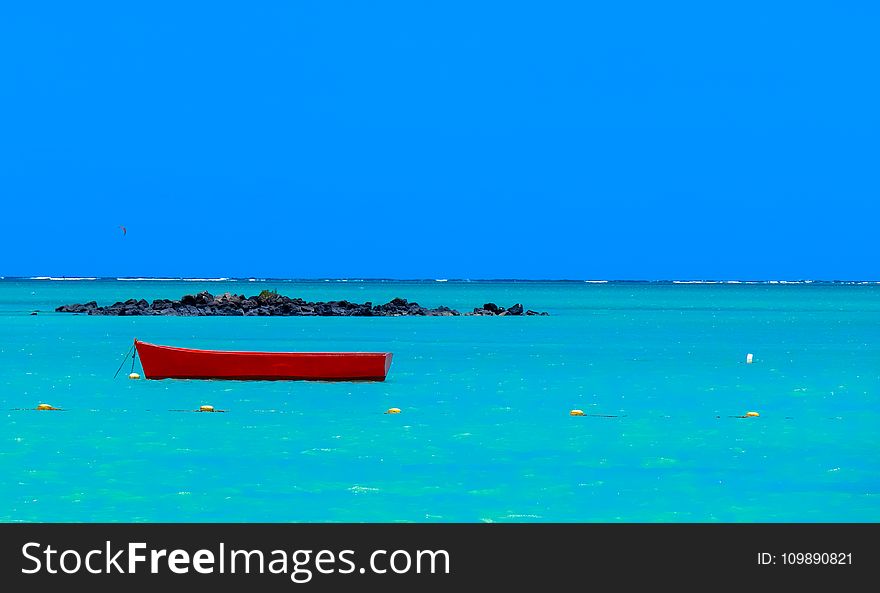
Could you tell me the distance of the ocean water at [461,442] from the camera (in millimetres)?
18047

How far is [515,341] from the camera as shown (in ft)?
199

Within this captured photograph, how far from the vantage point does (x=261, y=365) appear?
3666 cm

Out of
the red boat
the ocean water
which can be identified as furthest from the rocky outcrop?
the red boat

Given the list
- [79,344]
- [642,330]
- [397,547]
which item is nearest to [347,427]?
[397,547]

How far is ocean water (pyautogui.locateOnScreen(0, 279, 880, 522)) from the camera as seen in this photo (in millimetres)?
18047

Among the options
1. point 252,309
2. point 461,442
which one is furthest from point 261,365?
point 252,309

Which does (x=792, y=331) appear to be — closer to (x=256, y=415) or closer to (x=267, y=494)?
(x=256, y=415)

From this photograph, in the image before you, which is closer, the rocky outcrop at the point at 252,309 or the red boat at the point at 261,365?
the red boat at the point at 261,365

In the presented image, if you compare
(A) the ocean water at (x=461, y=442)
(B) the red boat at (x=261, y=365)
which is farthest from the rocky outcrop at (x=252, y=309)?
(B) the red boat at (x=261, y=365)

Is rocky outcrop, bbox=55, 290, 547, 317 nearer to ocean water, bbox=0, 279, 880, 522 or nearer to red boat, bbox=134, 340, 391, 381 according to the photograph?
ocean water, bbox=0, 279, 880, 522

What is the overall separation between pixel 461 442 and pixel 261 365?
530 inches

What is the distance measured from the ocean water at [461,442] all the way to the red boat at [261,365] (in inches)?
25.4

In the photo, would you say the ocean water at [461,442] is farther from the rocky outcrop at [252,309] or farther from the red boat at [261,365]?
the rocky outcrop at [252,309]

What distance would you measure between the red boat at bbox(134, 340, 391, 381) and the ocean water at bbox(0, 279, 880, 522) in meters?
0.65
